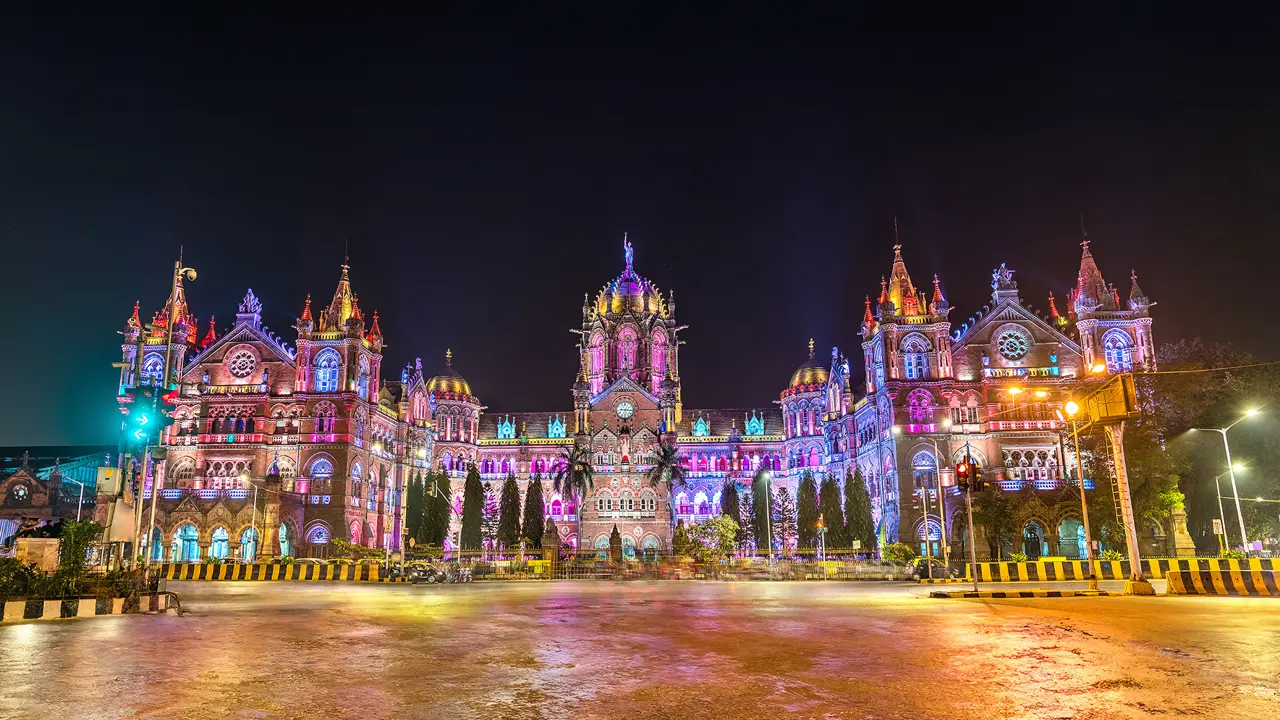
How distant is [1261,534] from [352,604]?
54500 millimetres

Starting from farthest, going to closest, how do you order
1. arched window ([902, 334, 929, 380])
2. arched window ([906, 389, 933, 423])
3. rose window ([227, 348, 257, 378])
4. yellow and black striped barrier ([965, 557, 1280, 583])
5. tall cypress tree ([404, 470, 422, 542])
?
tall cypress tree ([404, 470, 422, 542]), rose window ([227, 348, 257, 378]), arched window ([902, 334, 929, 380]), arched window ([906, 389, 933, 423]), yellow and black striped barrier ([965, 557, 1280, 583])

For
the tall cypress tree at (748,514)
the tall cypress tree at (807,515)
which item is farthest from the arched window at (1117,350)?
the tall cypress tree at (748,514)

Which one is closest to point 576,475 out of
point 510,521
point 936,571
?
point 510,521

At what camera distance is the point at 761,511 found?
84.9m

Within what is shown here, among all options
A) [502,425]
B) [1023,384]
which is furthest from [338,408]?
[1023,384]

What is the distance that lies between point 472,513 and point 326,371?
18.6m

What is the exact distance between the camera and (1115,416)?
26812 millimetres

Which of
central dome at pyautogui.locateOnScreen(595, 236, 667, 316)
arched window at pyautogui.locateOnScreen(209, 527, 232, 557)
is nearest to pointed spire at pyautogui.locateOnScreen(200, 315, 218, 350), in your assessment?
arched window at pyautogui.locateOnScreen(209, 527, 232, 557)

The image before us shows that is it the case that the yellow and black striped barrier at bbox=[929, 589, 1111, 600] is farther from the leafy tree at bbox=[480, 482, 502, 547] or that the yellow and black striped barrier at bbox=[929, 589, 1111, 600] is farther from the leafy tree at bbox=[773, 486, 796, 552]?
the leafy tree at bbox=[773, 486, 796, 552]

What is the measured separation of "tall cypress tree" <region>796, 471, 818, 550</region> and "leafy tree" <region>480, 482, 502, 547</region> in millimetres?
27908

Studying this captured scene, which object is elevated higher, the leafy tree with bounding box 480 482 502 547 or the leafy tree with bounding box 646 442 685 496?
the leafy tree with bounding box 646 442 685 496

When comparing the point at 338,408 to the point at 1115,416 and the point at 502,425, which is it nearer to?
the point at 502,425

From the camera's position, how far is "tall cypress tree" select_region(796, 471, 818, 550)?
73.8 m

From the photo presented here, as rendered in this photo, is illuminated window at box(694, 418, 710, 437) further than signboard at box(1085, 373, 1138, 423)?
Yes
